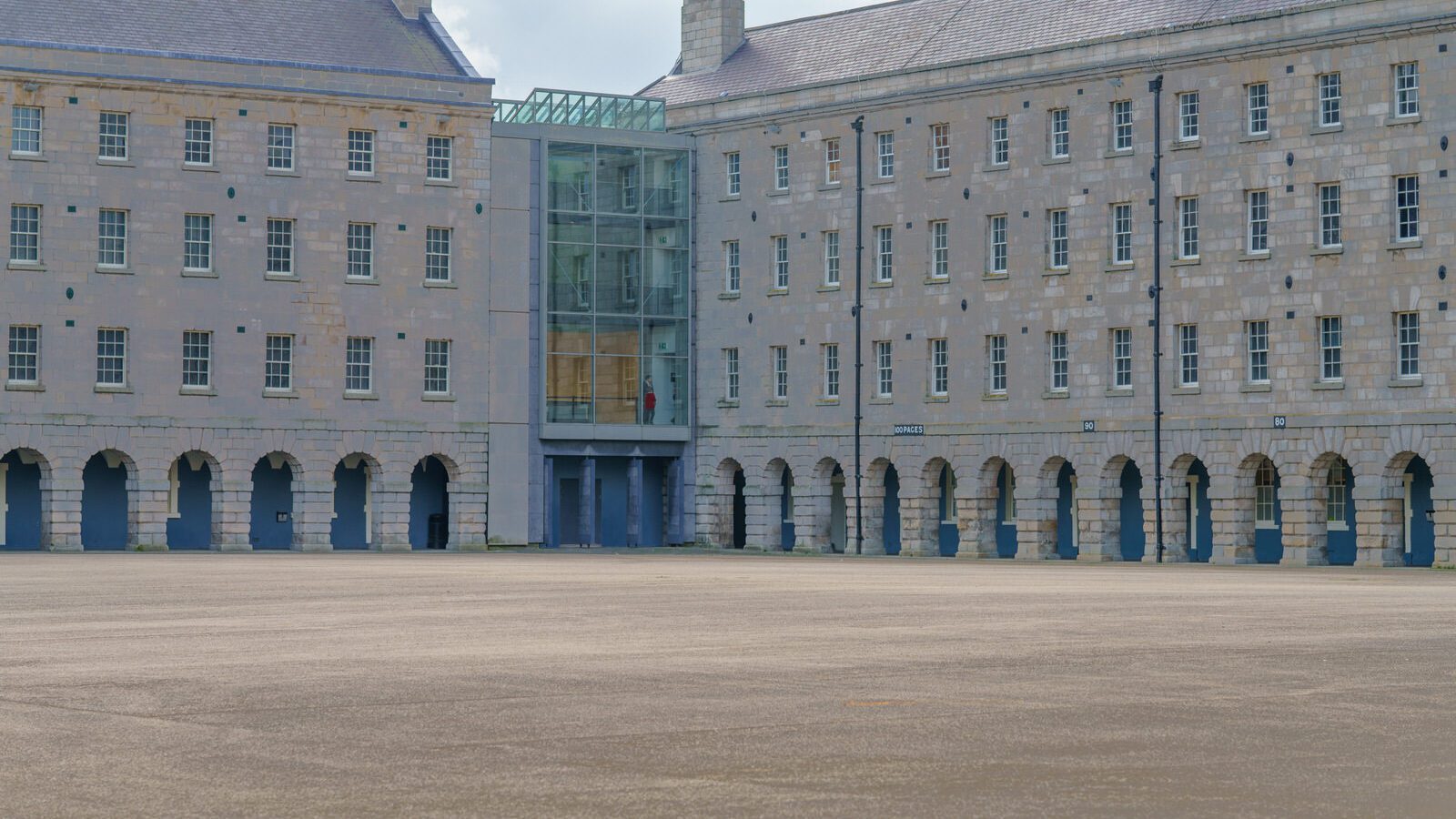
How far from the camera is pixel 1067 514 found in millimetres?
67750

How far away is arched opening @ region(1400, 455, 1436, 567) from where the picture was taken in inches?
2357

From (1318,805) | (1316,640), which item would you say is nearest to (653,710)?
(1318,805)

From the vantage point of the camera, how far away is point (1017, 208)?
67188 millimetres

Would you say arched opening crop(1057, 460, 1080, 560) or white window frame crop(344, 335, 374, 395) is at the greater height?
white window frame crop(344, 335, 374, 395)

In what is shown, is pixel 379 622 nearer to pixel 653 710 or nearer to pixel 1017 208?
pixel 653 710

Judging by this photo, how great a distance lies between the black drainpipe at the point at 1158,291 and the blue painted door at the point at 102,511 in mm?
30381

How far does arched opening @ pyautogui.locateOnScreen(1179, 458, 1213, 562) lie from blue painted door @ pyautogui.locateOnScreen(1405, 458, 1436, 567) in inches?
234

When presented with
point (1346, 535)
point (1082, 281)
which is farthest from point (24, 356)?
point (1346, 535)

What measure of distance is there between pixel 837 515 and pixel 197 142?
77.3 ft

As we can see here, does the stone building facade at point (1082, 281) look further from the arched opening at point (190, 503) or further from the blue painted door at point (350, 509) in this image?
the arched opening at point (190, 503)

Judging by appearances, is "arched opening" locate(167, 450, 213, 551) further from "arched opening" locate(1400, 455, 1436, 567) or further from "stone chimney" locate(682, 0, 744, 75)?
"arched opening" locate(1400, 455, 1436, 567)

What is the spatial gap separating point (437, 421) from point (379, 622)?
46.0 m

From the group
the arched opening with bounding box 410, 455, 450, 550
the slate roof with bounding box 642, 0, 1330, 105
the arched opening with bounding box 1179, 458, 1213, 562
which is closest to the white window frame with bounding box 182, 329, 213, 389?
the arched opening with bounding box 410, 455, 450, 550

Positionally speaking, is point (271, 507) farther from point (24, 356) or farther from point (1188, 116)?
point (1188, 116)
